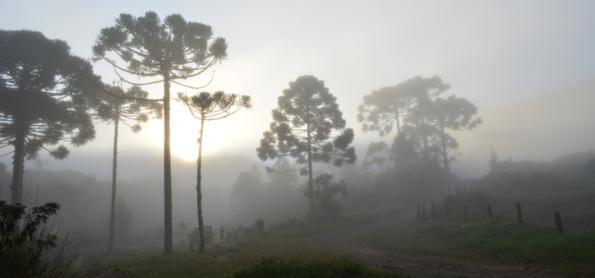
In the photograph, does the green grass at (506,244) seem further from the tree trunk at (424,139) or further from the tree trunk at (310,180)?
the tree trunk at (424,139)

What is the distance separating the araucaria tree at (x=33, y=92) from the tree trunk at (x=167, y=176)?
15.2ft

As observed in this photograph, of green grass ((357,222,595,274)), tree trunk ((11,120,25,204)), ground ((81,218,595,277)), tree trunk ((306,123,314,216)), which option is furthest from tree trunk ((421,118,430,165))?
tree trunk ((11,120,25,204))

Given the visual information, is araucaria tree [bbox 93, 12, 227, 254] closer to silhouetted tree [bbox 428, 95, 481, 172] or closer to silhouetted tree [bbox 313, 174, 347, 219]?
silhouetted tree [bbox 313, 174, 347, 219]

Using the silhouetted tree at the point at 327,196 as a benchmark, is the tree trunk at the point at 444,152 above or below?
above

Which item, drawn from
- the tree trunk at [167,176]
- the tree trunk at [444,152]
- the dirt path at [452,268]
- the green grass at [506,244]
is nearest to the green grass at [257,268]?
the dirt path at [452,268]

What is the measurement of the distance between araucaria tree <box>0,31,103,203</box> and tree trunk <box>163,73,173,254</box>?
464 cm

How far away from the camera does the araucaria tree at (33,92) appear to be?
23328 mm

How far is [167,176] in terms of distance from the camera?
67.7 feet

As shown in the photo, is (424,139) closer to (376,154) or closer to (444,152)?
(444,152)

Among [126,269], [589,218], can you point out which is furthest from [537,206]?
[126,269]

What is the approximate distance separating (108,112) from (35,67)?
5971 millimetres

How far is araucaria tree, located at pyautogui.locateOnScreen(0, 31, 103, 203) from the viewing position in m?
23.3

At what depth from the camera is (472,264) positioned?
42.6 ft

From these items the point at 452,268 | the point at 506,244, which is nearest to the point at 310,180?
the point at 506,244
